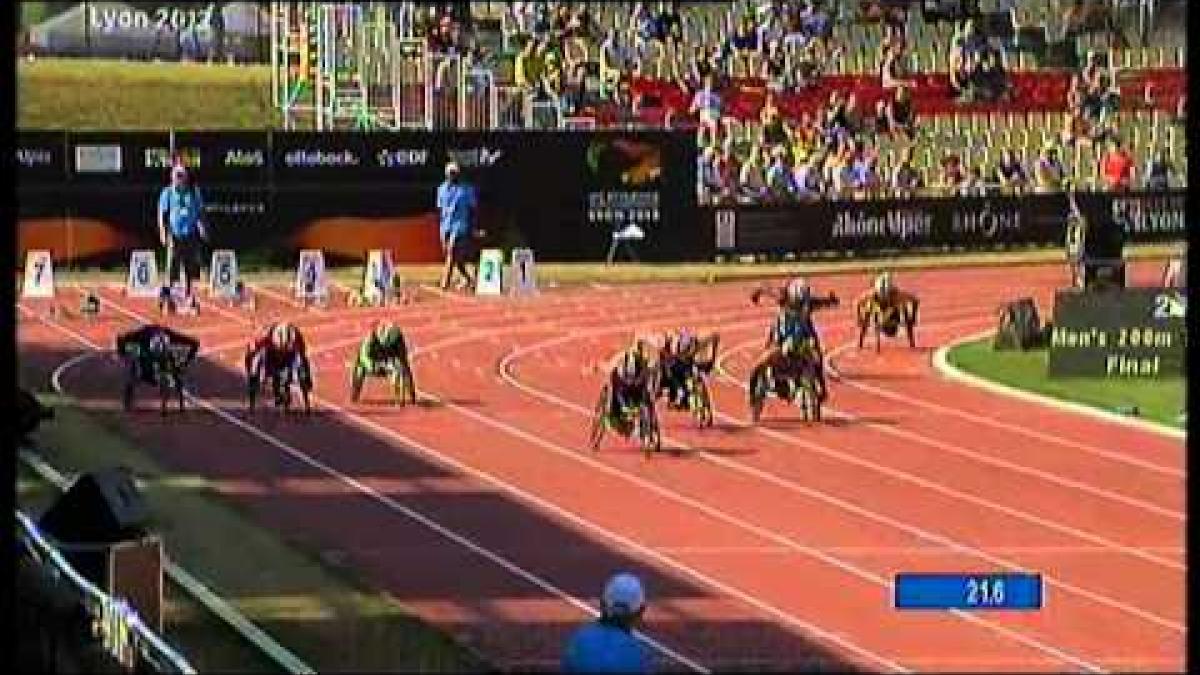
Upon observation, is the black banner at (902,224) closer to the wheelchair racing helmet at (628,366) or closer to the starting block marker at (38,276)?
the wheelchair racing helmet at (628,366)

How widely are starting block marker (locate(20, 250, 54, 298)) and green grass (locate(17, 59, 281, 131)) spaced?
0.23 m

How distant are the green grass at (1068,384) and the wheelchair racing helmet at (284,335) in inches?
55.4

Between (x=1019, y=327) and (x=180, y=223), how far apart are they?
5.69 ft

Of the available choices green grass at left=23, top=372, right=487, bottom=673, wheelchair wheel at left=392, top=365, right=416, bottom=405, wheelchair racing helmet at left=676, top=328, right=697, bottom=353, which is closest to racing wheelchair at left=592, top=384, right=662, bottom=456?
wheelchair racing helmet at left=676, top=328, right=697, bottom=353

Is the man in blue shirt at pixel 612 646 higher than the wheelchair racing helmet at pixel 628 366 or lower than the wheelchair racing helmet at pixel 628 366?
lower

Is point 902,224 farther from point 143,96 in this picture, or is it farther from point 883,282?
point 143,96

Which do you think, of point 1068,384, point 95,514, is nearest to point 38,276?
point 95,514

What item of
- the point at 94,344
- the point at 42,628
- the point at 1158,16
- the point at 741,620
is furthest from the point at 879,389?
the point at 42,628

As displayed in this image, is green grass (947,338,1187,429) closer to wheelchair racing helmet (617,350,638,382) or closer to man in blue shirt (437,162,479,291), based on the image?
wheelchair racing helmet (617,350,638,382)

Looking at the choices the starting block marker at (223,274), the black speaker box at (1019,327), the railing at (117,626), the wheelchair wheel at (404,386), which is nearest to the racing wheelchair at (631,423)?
the wheelchair wheel at (404,386)

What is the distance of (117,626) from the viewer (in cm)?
350

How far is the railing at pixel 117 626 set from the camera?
11.4 feet

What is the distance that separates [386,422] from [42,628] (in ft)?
3.92

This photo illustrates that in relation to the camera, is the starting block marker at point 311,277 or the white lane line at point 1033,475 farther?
the starting block marker at point 311,277
